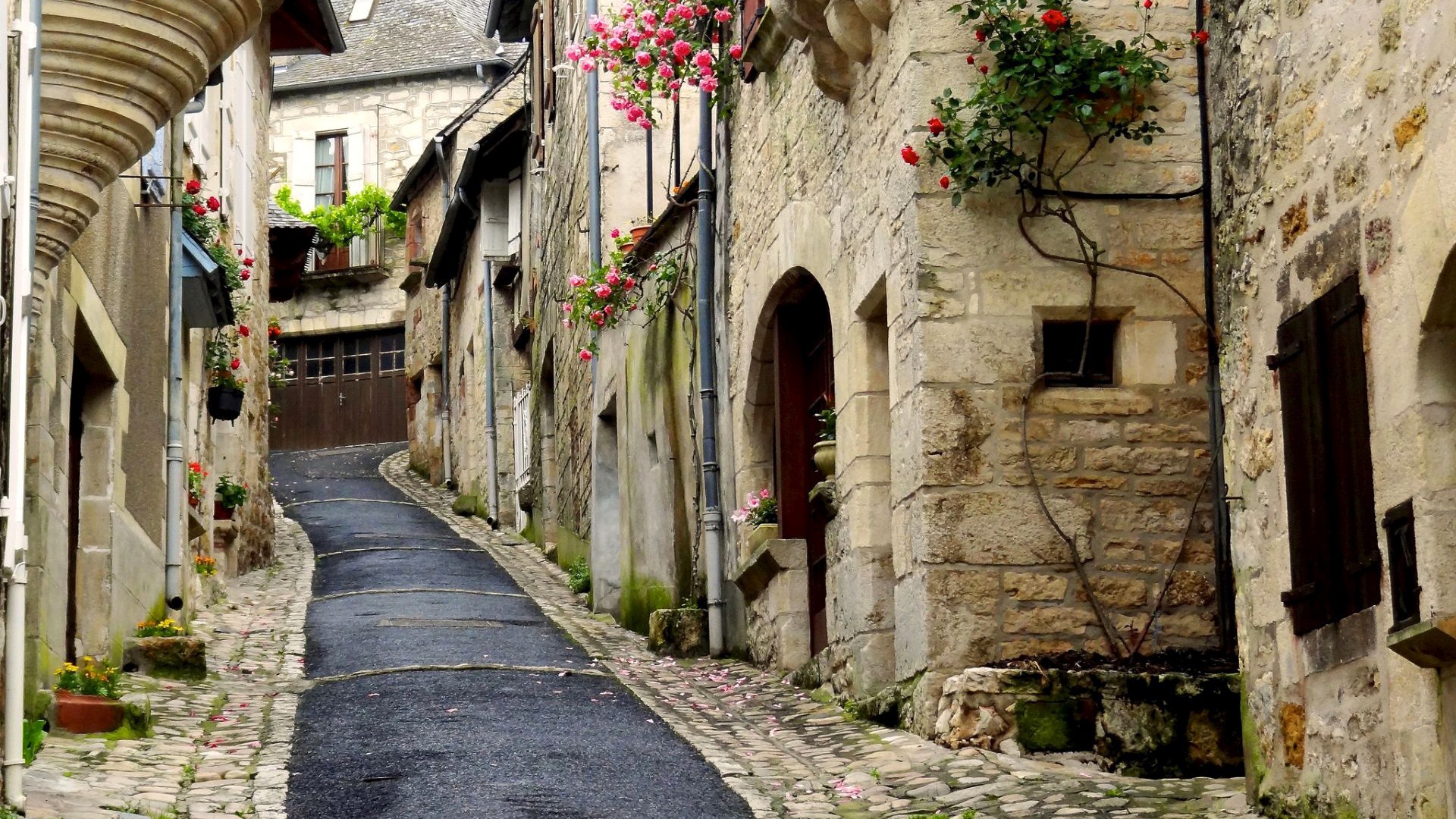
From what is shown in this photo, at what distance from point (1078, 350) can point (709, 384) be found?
3754 millimetres

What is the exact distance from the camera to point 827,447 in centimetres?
977

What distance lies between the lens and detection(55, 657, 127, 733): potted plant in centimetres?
823

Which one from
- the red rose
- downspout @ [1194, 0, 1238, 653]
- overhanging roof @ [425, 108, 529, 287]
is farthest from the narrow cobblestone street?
overhanging roof @ [425, 108, 529, 287]

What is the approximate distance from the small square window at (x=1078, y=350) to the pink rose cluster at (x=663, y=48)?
3785 mm

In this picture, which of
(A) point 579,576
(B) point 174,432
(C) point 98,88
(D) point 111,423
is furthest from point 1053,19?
(A) point 579,576

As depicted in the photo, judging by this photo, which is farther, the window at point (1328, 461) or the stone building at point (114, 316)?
the stone building at point (114, 316)

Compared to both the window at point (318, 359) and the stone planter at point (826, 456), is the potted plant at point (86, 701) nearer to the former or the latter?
the stone planter at point (826, 456)

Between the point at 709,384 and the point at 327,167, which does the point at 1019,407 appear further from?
the point at 327,167

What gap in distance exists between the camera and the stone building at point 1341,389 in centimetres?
498

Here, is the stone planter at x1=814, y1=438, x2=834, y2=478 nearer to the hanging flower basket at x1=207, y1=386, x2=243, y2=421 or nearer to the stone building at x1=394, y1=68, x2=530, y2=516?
the hanging flower basket at x1=207, y1=386, x2=243, y2=421

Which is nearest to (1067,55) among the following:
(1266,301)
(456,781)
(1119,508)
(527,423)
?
(1119,508)

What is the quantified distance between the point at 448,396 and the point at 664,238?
14.0 meters

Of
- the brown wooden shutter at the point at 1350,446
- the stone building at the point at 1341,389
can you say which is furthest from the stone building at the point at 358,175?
the brown wooden shutter at the point at 1350,446

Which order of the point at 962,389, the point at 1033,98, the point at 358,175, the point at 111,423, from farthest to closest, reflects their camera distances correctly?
the point at 358,175
the point at 111,423
the point at 1033,98
the point at 962,389
